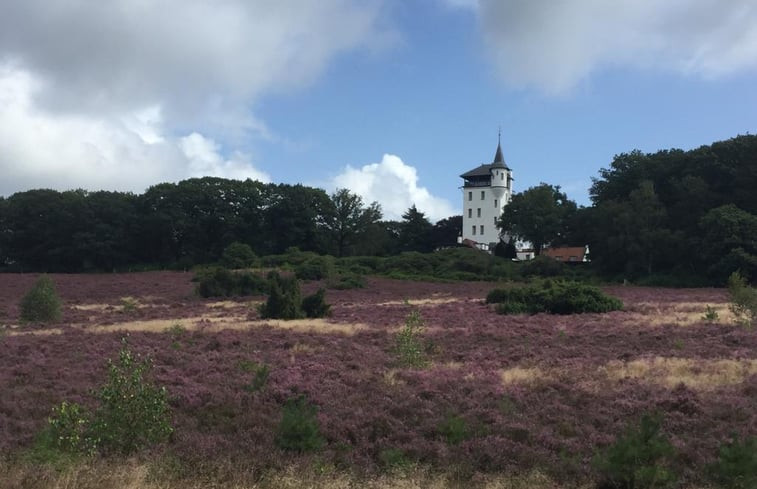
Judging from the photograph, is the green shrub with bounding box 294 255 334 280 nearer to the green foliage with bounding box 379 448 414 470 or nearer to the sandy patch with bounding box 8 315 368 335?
the sandy patch with bounding box 8 315 368 335

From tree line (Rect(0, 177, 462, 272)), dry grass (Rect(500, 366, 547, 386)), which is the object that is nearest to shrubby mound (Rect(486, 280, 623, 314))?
dry grass (Rect(500, 366, 547, 386))

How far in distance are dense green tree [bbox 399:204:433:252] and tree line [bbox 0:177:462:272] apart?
14.0 meters

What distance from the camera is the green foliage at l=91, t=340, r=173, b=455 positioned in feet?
29.5

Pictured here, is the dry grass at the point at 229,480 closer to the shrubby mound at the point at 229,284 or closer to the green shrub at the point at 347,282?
the shrubby mound at the point at 229,284

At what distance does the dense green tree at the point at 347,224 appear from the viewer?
102688 mm

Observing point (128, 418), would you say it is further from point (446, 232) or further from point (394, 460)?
point (446, 232)

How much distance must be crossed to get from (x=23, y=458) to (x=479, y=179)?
123538 millimetres

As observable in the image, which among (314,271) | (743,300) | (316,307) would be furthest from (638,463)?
(314,271)

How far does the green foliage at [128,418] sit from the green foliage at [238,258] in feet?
211

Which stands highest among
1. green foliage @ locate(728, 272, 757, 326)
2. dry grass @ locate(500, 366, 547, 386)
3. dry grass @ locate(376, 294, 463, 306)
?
green foliage @ locate(728, 272, 757, 326)

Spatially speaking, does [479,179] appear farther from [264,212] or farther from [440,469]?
[440,469]

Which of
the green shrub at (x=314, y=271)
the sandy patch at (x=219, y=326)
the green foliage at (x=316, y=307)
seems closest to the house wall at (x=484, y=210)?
the green shrub at (x=314, y=271)

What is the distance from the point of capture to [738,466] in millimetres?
7992

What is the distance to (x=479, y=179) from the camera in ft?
422
